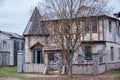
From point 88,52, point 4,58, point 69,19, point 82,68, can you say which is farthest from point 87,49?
point 4,58

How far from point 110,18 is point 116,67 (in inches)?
274

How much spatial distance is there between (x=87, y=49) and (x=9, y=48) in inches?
867

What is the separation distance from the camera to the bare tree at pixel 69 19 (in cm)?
2480

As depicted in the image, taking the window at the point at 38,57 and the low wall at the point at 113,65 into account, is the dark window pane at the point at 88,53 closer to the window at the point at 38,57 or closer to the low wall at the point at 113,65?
the low wall at the point at 113,65

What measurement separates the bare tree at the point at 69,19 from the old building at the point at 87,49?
15.9 feet

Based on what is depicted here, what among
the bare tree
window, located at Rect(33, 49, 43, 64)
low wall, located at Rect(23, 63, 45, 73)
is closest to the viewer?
the bare tree

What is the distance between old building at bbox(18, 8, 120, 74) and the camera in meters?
33.2

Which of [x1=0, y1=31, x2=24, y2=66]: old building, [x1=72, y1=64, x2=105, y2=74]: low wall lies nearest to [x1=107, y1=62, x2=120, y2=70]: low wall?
[x1=72, y1=64, x2=105, y2=74]: low wall

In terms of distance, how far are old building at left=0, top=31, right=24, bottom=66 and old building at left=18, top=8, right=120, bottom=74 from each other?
13.7 m

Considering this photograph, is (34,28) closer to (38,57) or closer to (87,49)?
(38,57)

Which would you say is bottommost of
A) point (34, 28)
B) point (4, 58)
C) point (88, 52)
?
point (4, 58)

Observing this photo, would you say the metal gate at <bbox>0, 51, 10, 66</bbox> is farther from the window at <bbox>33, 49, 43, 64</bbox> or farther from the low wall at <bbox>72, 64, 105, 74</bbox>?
the low wall at <bbox>72, 64, 105, 74</bbox>

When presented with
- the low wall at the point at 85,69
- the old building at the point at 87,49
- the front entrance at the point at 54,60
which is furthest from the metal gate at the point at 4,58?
the low wall at the point at 85,69

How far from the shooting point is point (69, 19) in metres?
24.8
